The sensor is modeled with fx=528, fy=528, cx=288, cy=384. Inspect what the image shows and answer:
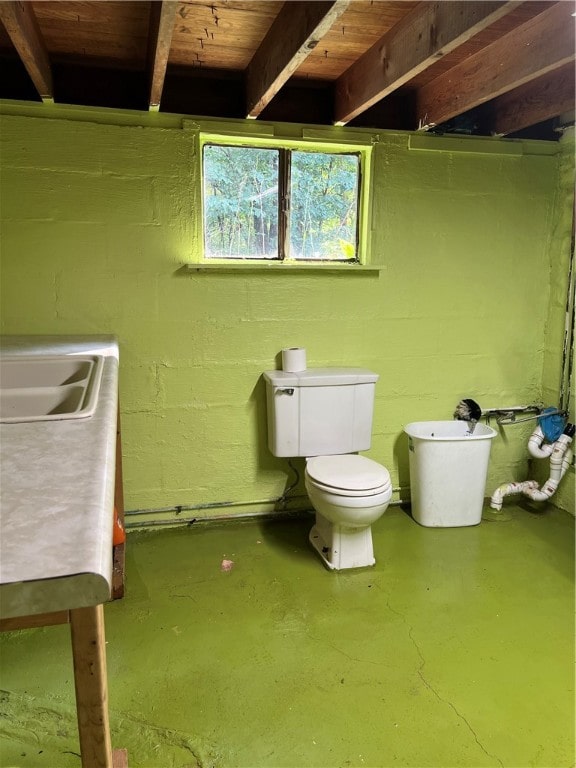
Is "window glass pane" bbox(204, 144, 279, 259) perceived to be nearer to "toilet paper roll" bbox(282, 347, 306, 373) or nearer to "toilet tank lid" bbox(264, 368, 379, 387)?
"toilet paper roll" bbox(282, 347, 306, 373)

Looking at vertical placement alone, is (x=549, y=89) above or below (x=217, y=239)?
above

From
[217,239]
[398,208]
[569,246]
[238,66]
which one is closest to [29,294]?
[217,239]

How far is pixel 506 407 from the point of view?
3.11 meters

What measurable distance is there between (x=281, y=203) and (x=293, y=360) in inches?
31.3

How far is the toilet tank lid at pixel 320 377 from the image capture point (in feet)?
8.36

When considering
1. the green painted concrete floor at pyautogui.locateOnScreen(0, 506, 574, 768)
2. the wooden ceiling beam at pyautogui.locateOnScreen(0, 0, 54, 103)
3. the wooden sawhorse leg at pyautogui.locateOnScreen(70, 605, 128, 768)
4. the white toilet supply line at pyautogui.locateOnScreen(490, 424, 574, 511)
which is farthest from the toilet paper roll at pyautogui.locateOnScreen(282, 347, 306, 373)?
the wooden sawhorse leg at pyautogui.locateOnScreen(70, 605, 128, 768)

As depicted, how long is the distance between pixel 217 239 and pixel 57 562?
87.1 inches

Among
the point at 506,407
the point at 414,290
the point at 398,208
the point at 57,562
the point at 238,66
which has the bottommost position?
the point at 506,407

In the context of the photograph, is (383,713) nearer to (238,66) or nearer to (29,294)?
(29,294)

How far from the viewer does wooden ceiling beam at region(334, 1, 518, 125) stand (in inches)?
60.9

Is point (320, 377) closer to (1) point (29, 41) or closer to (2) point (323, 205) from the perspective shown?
(2) point (323, 205)

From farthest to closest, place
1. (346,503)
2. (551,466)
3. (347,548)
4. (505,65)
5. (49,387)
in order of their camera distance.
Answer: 1. (551,466)
2. (347,548)
3. (346,503)
4. (505,65)
5. (49,387)

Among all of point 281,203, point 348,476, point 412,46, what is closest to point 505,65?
point 412,46

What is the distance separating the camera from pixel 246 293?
2.63 metres
